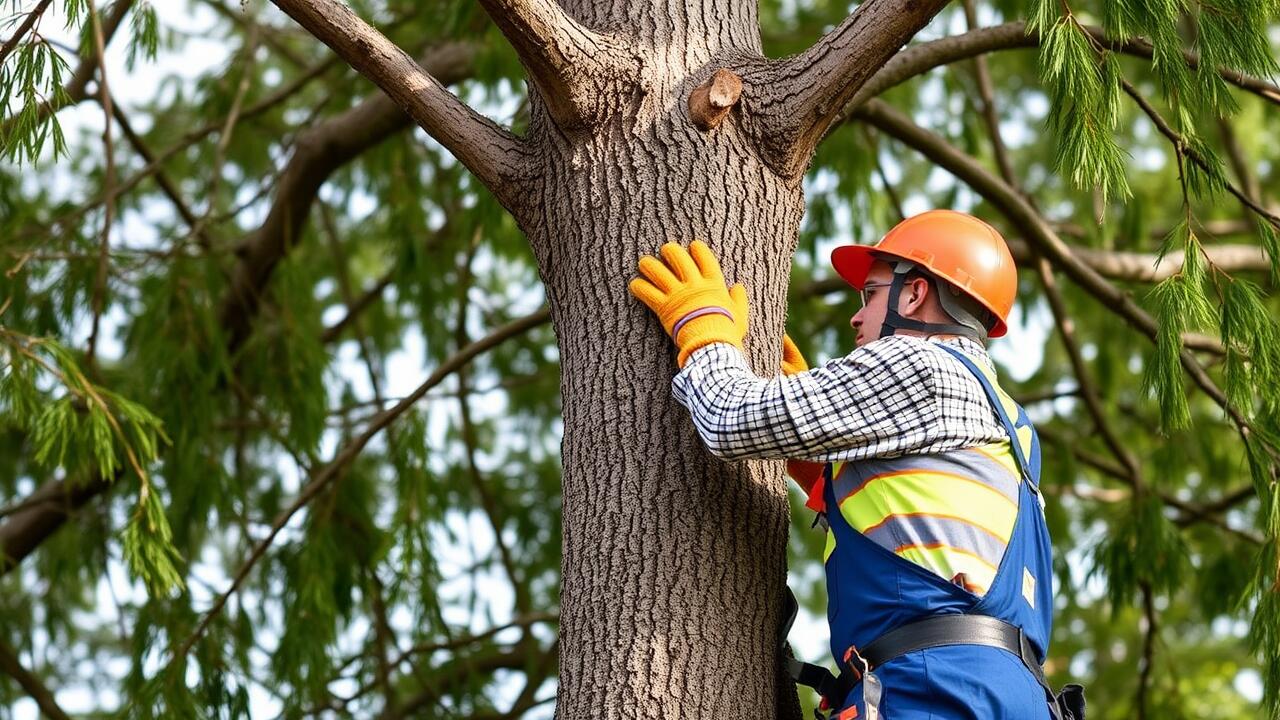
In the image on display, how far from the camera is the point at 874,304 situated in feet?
9.27

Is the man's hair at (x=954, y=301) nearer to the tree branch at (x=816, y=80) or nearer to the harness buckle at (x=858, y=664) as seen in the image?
the tree branch at (x=816, y=80)

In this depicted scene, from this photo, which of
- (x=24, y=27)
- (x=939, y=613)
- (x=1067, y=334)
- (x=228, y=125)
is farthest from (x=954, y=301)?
(x=228, y=125)

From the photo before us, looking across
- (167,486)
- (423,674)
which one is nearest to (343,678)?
(423,674)

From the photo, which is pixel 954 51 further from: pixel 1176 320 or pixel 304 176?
pixel 304 176

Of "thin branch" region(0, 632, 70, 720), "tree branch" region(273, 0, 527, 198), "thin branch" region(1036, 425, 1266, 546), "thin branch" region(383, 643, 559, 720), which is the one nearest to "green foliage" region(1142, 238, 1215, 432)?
"tree branch" region(273, 0, 527, 198)

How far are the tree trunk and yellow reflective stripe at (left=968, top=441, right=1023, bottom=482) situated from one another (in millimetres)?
372

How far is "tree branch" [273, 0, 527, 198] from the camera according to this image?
2.65 m

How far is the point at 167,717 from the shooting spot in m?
3.86

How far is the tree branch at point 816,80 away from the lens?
267cm

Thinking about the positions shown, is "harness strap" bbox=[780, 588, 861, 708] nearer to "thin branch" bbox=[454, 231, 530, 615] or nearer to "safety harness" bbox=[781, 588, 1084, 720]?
"safety harness" bbox=[781, 588, 1084, 720]

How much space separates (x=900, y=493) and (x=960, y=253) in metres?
0.52

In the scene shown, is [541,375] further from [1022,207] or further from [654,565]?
[654,565]

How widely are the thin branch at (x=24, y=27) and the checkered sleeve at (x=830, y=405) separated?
1.40 metres

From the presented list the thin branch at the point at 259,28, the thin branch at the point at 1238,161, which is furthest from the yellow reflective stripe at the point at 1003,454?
the thin branch at the point at 259,28
